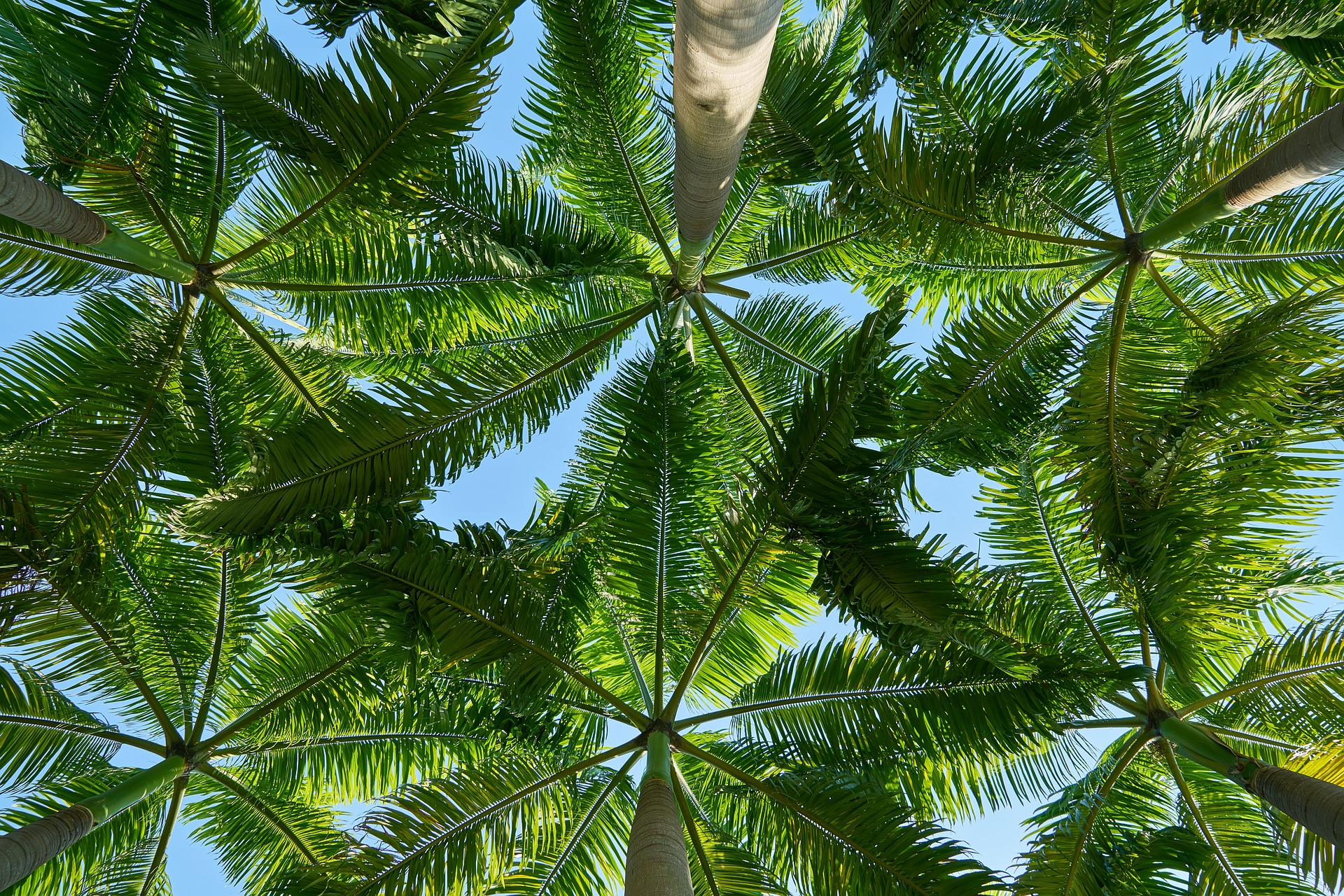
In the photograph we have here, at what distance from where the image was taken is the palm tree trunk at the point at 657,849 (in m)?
3.70

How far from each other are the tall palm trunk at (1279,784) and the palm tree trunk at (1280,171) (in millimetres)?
2800

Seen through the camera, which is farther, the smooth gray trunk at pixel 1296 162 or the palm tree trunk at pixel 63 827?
the palm tree trunk at pixel 63 827

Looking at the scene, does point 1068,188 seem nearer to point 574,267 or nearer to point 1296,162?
point 1296,162

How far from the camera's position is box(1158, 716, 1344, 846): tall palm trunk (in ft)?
12.5

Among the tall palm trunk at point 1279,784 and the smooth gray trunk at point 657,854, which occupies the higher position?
the tall palm trunk at point 1279,784

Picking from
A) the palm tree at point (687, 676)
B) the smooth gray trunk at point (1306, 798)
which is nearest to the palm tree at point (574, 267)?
the palm tree at point (687, 676)

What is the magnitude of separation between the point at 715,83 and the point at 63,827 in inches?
194

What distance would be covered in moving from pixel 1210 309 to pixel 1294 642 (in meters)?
2.27

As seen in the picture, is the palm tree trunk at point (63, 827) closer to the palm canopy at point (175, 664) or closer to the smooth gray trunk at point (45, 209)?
the palm canopy at point (175, 664)

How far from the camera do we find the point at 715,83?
9.26 feet

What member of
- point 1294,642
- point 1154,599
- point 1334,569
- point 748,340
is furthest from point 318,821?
point 1334,569

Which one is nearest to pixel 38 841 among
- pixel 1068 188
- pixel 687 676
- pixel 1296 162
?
pixel 687 676

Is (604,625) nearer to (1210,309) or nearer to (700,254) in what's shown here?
(700,254)

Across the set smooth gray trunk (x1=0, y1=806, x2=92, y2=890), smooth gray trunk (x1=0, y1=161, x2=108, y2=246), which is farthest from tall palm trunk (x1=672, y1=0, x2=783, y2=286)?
smooth gray trunk (x1=0, y1=806, x2=92, y2=890)
